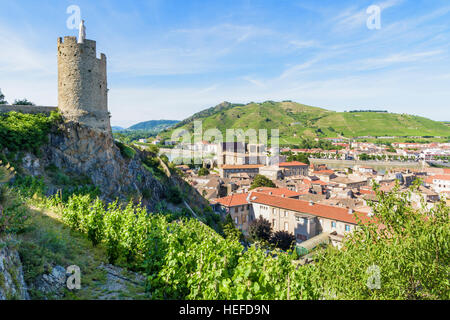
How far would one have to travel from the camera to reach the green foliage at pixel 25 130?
15891mm

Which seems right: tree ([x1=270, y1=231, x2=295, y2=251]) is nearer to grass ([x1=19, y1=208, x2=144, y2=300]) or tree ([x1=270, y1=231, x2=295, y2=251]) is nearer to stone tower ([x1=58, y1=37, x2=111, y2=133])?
stone tower ([x1=58, y1=37, x2=111, y2=133])

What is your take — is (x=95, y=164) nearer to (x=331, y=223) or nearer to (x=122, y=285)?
(x=122, y=285)

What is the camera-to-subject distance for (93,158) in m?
19.7

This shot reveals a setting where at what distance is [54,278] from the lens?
578 centimetres

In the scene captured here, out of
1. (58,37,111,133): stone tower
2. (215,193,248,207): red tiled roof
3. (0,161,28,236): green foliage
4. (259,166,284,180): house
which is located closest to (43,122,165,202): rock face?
(58,37,111,133): stone tower

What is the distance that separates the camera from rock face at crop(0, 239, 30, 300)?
409cm

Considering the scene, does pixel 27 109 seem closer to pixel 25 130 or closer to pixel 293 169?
pixel 25 130

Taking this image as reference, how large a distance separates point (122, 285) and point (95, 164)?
49.2 ft

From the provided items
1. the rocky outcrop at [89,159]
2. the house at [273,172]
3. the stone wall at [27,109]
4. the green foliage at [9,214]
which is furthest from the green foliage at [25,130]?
the house at [273,172]

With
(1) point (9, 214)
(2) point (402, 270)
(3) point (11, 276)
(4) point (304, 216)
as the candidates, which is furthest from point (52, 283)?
(4) point (304, 216)

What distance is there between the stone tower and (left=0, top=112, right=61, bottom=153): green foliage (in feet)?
4.00

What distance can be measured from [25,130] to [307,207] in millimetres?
36120

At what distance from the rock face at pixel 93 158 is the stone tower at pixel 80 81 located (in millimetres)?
801
